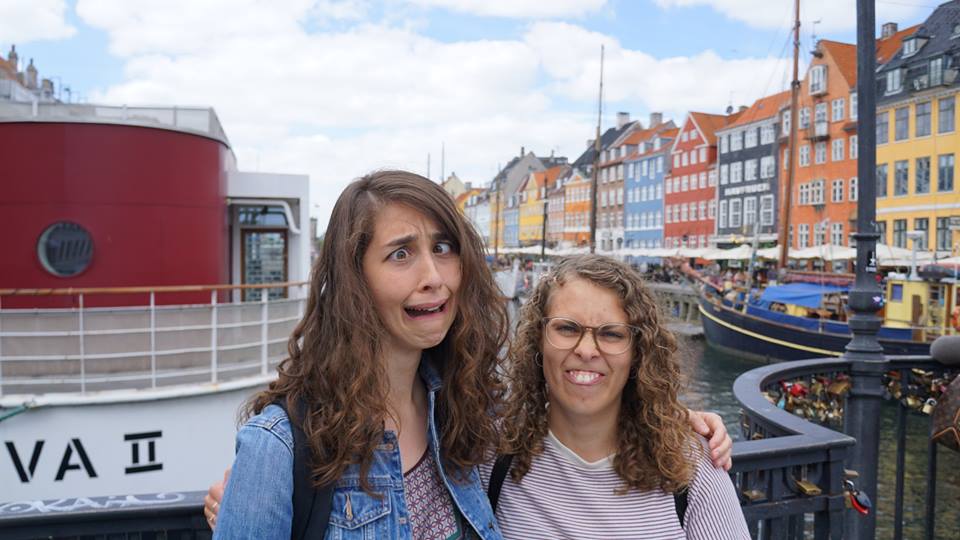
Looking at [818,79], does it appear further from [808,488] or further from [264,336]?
[808,488]

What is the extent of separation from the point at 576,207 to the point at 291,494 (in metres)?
73.4

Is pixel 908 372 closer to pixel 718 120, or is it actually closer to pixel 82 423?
pixel 82 423

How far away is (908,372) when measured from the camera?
4211 mm

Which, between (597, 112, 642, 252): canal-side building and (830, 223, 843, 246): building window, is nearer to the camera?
(830, 223, 843, 246): building window

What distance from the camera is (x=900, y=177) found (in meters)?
36.2

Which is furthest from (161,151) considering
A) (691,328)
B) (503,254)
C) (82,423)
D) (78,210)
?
(503,254)

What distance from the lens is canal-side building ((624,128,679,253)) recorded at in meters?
61.3

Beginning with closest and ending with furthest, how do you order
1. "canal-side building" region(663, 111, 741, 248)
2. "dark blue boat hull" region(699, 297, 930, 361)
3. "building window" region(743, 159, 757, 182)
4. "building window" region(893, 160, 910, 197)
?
"dark blue boat hull" region(699, 297, 930, 361), "building window" region(893, 160, 910, 197), "building window" region(743, 159, 757, 182), "canal-side building" region(663, 111, 741, 248)

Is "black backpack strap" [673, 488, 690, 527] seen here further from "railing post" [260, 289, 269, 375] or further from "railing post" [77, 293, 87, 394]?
"railing post" [260, 289, 269, 375]

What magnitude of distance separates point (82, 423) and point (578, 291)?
20.6 feet

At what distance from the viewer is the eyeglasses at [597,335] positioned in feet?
6.31

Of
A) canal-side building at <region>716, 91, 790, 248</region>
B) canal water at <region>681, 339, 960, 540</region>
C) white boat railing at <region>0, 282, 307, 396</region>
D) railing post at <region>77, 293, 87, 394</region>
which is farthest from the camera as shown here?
canal-side building at <region>716, 91, 790, 248</region>

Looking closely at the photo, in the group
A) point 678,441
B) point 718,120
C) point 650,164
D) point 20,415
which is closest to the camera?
point 678,441

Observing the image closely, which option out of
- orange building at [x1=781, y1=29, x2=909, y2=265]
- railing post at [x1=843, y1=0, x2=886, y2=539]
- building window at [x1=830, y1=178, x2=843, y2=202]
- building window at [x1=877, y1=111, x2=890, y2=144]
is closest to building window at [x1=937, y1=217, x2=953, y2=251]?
building window at [x1=877, y1=111, x2=890, y2=144]
